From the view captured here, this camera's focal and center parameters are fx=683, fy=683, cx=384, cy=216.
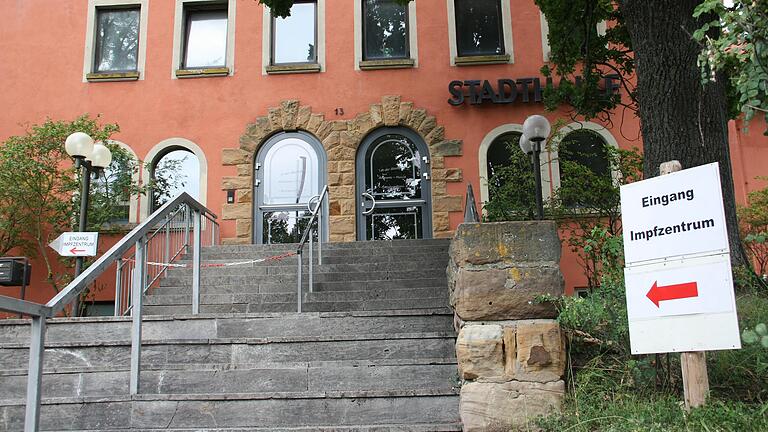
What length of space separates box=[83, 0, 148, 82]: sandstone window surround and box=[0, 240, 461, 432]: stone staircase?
24.2 ft

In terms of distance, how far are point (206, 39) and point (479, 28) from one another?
15.8 feet

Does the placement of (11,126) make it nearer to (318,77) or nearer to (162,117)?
(162,117)

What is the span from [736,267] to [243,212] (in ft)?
25.1

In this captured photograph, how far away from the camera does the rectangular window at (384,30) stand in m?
11.8

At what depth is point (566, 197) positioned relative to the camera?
9.52 metres

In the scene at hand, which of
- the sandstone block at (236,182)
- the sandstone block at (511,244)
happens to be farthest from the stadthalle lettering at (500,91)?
the sandstone block at (511,244)

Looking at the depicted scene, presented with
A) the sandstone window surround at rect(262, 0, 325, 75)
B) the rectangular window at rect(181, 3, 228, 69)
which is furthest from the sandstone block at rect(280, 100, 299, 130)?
the rectangular window at rect(181, 3, 228, 69)

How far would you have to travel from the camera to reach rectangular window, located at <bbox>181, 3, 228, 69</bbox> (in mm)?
11922

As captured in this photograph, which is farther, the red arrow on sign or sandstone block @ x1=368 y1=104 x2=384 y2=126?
sandstone block @ x1=368 y1=104 x2=384 y2=126

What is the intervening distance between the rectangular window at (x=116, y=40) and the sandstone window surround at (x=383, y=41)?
390 cm

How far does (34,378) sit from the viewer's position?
10.2 feet

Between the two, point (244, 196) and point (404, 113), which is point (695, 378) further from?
point (244, 196)

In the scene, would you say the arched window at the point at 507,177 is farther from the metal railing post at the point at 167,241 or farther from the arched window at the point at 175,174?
the arched window at the point at 175,174

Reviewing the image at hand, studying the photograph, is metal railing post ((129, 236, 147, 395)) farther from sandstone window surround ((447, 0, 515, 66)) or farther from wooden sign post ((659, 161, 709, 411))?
sandstone window surround ((447, 0, 515, 66))
